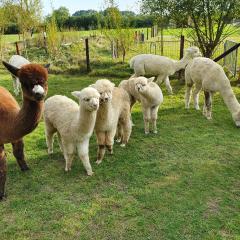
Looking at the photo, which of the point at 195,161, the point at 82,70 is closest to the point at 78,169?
the point at 195,161

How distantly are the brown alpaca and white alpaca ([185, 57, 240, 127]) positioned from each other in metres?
4.26

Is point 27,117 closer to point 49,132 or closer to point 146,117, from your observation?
point 49,132

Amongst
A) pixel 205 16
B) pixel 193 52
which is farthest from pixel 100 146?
pixel 205 16

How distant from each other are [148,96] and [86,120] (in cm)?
180

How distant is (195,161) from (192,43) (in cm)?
781

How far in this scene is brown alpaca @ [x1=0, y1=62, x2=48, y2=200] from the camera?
3.42m

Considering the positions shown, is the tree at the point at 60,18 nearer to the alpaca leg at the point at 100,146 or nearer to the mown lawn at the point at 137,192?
the mown lawn at the point at 137,192

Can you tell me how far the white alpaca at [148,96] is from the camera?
5824mm

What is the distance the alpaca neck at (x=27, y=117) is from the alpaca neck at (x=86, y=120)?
86 centimetres

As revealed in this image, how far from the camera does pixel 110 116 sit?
5148 mm

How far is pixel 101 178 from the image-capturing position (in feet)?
16.4

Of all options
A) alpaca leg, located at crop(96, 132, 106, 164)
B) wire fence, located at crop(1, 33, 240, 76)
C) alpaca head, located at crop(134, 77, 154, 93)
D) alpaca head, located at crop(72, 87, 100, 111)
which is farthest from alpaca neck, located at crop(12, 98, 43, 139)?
wire fence, located at crop(1, 33, 240, 76)

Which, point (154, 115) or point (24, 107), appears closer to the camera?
point (24, 107)

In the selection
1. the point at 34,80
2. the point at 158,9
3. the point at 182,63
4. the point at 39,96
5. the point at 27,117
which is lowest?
the point at 182,63
